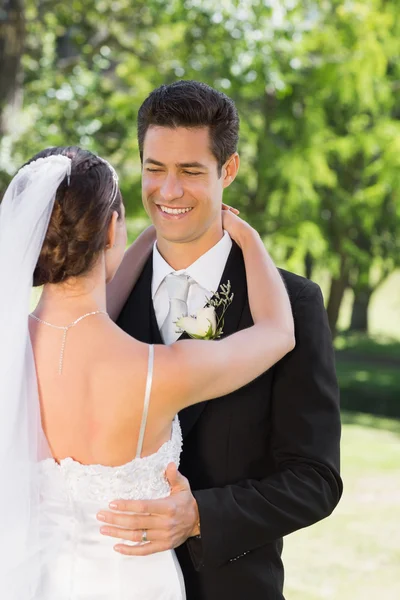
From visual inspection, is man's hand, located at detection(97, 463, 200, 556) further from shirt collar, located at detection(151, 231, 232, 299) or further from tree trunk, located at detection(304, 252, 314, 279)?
tree trunk, located at detection(304, 252, 314, 279)

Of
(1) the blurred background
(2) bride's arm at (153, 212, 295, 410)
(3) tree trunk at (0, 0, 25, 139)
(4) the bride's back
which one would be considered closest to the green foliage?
(1) the blurred background

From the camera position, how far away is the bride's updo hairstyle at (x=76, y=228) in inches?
94.5

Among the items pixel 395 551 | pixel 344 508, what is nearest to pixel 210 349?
pixel 395 551

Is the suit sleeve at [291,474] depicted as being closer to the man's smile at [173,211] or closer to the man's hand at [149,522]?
the man's hand at [149,522]

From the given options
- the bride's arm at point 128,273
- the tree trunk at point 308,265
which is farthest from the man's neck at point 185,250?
the tree trunk at point 308,265

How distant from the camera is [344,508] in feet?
35.3

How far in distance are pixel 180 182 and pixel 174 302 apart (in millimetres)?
389

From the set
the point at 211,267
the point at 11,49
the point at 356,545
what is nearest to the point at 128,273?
the point at 211,267

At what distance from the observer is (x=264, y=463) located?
109 inches

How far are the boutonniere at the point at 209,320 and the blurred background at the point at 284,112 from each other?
19.4 ft

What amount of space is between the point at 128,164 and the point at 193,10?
10.1ft

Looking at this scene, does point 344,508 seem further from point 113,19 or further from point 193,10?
point 113,19

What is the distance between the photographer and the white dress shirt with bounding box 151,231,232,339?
305 centimetres

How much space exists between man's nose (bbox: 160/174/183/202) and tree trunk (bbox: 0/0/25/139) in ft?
29.8
